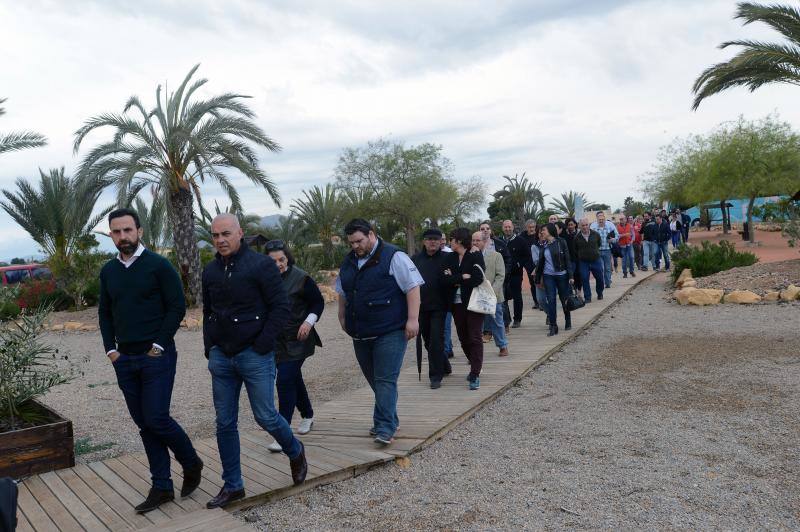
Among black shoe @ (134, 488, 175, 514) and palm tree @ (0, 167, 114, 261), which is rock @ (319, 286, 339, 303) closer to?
palm tree @ (0, 167, 114, 261)

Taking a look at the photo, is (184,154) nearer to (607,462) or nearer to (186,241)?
(186,241)

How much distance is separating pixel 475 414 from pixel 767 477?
253 cm

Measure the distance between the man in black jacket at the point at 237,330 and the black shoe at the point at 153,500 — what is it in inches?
12.3

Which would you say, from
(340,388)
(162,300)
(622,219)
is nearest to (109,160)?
(340,388)

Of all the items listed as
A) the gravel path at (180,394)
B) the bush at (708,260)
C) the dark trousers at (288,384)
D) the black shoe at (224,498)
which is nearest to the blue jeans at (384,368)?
the dark trousers at (288,384)

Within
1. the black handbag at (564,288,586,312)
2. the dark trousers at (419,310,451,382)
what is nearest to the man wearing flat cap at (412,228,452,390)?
the dark trousers at (419,310,451,382)

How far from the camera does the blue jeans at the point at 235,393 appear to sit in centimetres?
394

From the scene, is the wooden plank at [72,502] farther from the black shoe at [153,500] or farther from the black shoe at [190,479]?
the black shoe at [190,479]

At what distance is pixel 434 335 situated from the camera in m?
6.47

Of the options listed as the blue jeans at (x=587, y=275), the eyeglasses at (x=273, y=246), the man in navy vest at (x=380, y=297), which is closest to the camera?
the man in navy vest at (x=380, y=297)

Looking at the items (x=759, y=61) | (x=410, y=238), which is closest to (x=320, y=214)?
(x=410, y=238)

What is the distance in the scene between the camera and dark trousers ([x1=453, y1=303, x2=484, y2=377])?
265 inches

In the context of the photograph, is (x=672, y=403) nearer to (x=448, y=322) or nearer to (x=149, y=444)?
(x=448, y=322)

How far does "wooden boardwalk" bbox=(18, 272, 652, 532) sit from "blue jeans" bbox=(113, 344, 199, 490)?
1.03 feet
